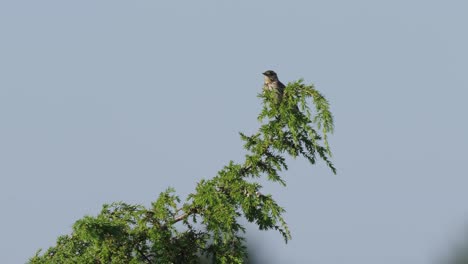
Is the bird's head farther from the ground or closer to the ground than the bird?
farther from the ground

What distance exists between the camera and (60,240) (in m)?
12.4

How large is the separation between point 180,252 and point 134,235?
433 millimetres

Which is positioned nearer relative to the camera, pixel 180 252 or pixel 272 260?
pixel 180 252

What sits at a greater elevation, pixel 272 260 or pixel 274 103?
pixel 272 260

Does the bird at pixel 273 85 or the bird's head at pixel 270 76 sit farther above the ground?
the bird's head at pixel 270 76

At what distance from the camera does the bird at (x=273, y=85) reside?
486 inches

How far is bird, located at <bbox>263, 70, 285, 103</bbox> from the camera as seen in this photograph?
40.5 ft

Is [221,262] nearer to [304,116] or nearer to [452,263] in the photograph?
[304,116]

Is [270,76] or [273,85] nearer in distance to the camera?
[273,85]

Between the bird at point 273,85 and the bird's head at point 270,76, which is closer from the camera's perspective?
the bird at point 273,85

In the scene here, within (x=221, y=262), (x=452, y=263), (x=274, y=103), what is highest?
(x=452, y=263)

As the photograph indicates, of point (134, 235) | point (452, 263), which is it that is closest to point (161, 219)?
point (134, 235)

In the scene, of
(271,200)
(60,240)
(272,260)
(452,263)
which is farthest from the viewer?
(452,263)

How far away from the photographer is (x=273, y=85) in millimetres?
12859
